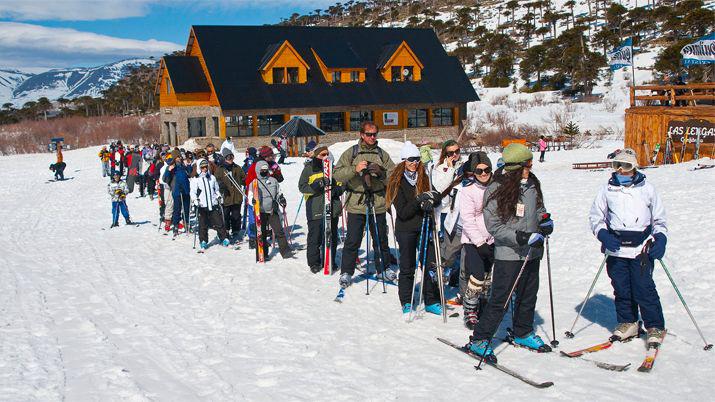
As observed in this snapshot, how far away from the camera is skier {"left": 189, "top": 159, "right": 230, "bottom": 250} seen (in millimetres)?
12469

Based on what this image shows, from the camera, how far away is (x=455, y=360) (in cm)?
643

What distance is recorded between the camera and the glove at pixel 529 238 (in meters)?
6.02

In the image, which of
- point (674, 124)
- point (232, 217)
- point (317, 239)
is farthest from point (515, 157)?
point (674, 124)

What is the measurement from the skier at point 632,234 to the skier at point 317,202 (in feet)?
14.7

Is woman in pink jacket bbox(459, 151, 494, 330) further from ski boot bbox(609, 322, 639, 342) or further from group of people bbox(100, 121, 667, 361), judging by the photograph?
ski boot bbox(609, 322, 639, 342)

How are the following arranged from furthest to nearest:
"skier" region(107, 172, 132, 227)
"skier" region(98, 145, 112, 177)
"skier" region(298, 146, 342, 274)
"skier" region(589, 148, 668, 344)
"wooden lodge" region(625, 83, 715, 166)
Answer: "skier" region(98, 145, 112, 177) < "wooden lodge" region(625, 83, 715, 166) < "skier" region(107, 172, 132, 227) < "skier" region(298, 146, 342, 274) < "skier" region(589, 148, 668, 344)

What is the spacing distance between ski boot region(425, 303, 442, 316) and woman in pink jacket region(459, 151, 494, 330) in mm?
772

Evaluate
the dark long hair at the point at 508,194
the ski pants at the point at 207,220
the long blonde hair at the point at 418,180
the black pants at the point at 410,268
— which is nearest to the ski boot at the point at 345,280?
the black pants at the point at 410,268

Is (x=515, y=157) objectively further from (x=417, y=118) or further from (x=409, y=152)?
(x=417, y=118)

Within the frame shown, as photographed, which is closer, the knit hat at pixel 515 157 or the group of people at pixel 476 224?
the knit hat at pixel 515 157

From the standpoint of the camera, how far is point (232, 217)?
1343 cm

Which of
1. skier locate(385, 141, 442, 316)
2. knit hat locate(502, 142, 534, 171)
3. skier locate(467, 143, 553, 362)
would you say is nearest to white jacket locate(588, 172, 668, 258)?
skier locate(467, 143, 553, 362)

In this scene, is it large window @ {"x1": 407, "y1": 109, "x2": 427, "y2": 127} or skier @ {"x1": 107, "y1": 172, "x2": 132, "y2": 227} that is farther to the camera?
large window @ {"x1": 407, "y1": 109, "x2": 427, "y2": 127}

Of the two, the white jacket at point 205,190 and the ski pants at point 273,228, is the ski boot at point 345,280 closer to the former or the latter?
the ski pants at point 273,228
